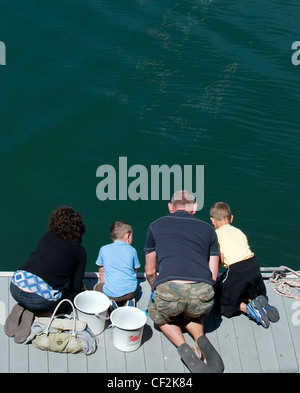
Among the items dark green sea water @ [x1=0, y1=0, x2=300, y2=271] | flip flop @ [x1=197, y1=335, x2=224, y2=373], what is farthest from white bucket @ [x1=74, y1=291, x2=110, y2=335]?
dark green sea water @ [x1=0, y1=0, x2=300, y2=271]

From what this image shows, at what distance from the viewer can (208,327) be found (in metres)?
7.13

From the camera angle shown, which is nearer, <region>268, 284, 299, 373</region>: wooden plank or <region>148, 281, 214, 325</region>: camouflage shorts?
<region>148, 281, 214, 325</region>: camouflage shorts

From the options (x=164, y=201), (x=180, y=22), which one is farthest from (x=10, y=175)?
(x=180, y=22)

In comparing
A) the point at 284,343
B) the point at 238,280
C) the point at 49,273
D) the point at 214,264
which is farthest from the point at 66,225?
the point at 284,343

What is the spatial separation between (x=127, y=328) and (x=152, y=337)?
0.58 metres

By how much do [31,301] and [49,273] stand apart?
38 cm

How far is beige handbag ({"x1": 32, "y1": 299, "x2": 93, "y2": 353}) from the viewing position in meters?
6.46

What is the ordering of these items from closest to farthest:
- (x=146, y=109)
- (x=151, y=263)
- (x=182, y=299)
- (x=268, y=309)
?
(x=182, y=299), (x=151, y=263), (x=268, y=309), (x=146, y=109)

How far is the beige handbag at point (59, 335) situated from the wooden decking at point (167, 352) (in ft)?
0.40

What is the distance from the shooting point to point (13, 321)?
263 inches

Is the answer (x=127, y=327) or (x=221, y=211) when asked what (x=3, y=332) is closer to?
(x=127, y=327)

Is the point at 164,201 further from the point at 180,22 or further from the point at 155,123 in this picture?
the point at 180,22

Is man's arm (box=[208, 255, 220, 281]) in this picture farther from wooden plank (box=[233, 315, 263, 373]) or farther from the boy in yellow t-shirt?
wooden plank (box=[233, 315, 263, 373])

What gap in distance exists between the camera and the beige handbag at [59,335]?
6.46 metres
